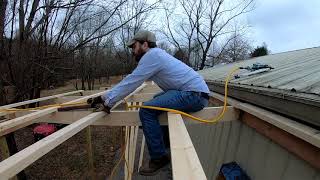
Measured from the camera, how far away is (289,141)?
2.52 meters

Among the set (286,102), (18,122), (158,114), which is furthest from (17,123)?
(286,102)

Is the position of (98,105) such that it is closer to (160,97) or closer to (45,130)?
(160,97)

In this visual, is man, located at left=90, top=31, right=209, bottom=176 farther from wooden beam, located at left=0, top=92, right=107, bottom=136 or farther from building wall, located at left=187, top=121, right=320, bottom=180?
wooden beam, located at left=0, top=92, right=107, bottom=136

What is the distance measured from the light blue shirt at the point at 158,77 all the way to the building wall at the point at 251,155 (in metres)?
0.74

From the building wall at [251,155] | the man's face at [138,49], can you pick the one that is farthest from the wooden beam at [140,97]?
the man's face at [138,49]

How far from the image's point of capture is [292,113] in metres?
2.47

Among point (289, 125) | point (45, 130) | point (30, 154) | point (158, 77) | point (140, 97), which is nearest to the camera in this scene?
point (30, 154)

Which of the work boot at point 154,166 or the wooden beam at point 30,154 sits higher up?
the wooden beam at point 30,154

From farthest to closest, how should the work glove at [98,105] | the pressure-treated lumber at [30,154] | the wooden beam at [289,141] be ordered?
the work glove at [98,105]
the wooden beam at [289,141]
the pressure-treated lumber at [30,154]

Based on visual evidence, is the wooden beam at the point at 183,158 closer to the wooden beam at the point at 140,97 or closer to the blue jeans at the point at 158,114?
the blue jeans at the point at 158,114

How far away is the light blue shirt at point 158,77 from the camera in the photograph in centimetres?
341

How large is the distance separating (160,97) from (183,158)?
1696 millimetres

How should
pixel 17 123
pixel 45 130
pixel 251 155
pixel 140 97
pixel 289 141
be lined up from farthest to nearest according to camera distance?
pixel 45 130 → pixel 140 97 → pixel 17 123 → pixel 251 155 → pixel 289 141

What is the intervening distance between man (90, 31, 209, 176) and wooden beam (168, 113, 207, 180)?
77cm
